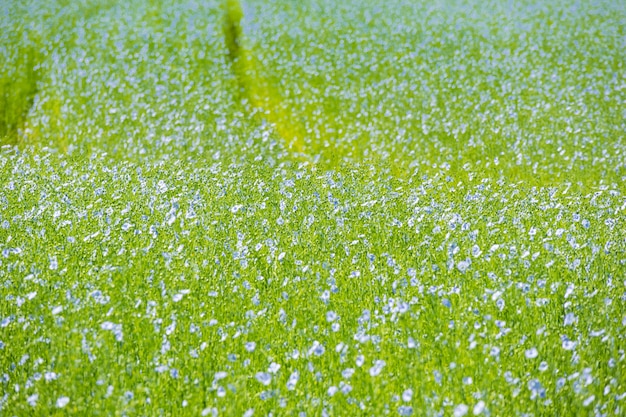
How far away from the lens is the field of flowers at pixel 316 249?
5285mm

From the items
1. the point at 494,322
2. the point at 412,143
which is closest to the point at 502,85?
the point at 412,143

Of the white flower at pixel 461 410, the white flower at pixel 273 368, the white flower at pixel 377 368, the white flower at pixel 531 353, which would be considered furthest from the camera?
the white flower at pixel 273 368

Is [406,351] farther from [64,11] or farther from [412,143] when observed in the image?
[64,11]

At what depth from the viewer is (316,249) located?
7.57m

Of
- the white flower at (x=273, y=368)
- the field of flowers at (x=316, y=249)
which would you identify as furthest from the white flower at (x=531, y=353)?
the white flower at (x=273, y=368)

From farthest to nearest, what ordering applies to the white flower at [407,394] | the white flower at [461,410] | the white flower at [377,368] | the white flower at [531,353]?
1. the white flower at [531,353]
2. the white flower at [377,368]
3. the white flower at [407,394]
4. the white flower at [461,410]

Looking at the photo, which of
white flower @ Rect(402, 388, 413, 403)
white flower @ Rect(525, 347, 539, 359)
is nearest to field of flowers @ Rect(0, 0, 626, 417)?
white flower @ Rect(525, 347, 539, 359)

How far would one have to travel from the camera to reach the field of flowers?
529cm

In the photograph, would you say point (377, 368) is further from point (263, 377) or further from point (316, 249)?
point (316, 249)

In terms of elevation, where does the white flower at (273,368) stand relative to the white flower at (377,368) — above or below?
below

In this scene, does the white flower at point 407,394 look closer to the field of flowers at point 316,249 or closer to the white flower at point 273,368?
the field of flowers at point 316,249

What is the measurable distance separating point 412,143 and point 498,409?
10.1m

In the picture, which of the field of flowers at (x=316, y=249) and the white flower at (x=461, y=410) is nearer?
the white flower at (x=461, y=410)

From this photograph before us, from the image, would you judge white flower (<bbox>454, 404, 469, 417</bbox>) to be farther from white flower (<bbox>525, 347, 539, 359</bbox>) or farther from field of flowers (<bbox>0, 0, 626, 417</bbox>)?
white flower (<bbox>525, 347, 539, 359</bbox>)
